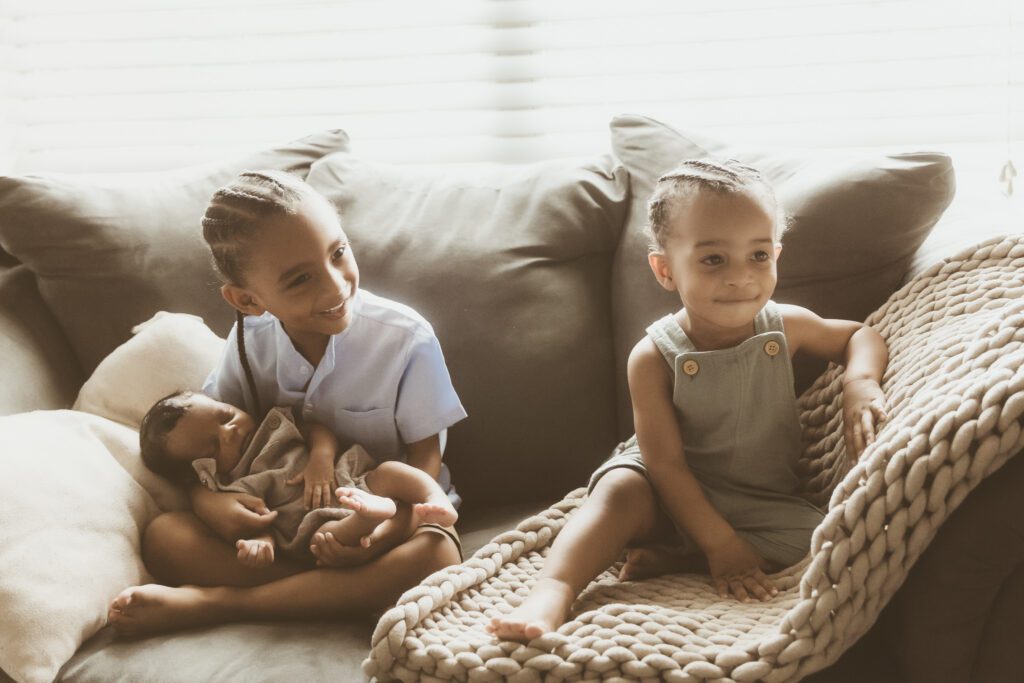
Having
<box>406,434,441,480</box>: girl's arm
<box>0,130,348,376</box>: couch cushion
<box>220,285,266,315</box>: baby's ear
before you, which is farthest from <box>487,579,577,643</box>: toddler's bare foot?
<box>0,130,348,376</box>: couch cushion

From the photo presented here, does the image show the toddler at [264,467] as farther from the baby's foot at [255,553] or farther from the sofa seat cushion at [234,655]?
the sofa seat cushion at [234,655]

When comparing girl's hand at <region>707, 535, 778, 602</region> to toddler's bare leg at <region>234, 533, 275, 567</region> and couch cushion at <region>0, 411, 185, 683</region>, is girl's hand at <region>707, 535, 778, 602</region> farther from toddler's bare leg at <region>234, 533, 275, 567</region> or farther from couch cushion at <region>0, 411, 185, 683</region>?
couch cushion at <region>0, 411, 185, 683</region>

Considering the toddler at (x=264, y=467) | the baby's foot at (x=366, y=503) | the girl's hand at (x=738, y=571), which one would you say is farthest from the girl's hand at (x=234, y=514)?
the girl's hand at (x=738, y=571)

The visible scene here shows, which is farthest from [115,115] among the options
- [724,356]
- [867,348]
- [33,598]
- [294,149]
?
[867,348]

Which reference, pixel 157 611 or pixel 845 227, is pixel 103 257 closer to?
pixel 157 611

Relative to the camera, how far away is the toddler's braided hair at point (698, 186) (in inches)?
Result: 53.4

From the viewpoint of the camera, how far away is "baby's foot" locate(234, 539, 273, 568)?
4.56 ft

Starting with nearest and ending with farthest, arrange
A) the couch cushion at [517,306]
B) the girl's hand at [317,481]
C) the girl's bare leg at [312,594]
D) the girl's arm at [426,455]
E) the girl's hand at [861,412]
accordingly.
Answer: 1. the girl's hand at [861,412]
2. the girl's bare leg at [312,594]
3. the girl's hand at [317,481]
4. the girl's arm at [426,455]
5. the couch cushion at [517,306]

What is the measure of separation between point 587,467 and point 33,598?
0.88m

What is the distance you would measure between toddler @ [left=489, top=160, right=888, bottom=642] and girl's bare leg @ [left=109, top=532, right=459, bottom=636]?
22 cm

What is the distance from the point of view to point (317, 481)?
57.7 inches

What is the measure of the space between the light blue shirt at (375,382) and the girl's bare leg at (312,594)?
9.8 inches

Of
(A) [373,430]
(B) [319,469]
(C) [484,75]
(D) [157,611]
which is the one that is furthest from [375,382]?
(C) [484,75]

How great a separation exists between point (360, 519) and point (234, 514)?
0.21 metres
